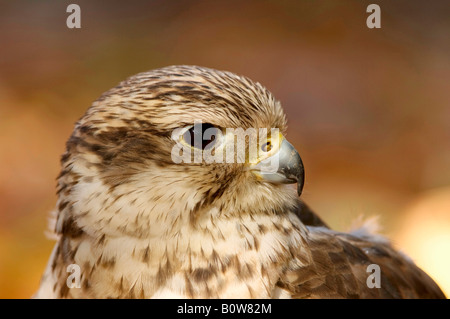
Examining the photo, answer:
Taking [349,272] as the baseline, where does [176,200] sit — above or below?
above

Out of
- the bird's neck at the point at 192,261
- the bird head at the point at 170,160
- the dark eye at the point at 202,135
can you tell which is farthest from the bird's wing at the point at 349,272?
the dark eye at the point at 202,135

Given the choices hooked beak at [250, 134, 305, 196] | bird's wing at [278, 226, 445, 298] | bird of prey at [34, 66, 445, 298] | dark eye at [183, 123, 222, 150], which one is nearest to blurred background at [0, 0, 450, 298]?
bird's wing at [278, 226, 445, 298]

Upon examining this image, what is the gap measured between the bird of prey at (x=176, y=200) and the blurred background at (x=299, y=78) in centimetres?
320

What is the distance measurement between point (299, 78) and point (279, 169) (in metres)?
4.72

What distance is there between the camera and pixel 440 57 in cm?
623

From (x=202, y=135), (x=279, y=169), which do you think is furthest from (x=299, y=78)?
(x=202, y=135)

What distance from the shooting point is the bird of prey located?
5.78 feet

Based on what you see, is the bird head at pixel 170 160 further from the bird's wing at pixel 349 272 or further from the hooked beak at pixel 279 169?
the bird's wing at pixel 349 272

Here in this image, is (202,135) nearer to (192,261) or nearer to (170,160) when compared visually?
(170,160)

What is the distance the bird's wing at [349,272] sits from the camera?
1926 millimetres

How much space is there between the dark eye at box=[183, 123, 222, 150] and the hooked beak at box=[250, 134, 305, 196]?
0.61ft

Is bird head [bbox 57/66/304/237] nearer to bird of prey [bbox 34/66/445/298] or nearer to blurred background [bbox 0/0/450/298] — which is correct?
bird of prey [bbox 34/66/445/298]

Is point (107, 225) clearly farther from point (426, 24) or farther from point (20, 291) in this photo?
point (426, 24)

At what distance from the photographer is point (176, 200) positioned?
177 centimetres
